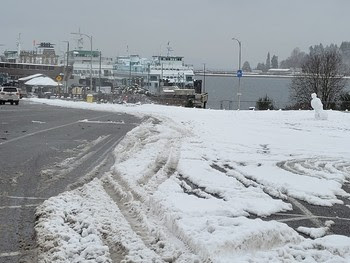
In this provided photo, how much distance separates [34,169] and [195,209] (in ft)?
16.6

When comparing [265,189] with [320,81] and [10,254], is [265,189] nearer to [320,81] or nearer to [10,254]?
[10,254]

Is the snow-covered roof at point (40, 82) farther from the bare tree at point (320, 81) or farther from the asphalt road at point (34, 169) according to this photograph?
the asphalt road at point (34, 169)

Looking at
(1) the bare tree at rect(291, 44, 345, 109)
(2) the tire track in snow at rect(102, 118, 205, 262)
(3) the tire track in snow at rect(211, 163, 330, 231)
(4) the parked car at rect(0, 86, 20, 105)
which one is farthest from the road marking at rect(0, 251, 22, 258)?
(1) the bare tree at rect(291, 44, 345, 109)

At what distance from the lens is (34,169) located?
11234 millimetres

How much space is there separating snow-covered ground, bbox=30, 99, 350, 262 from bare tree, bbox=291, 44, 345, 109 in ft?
179

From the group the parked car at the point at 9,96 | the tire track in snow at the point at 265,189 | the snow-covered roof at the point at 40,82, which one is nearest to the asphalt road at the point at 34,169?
the tire track in snow at the point at 265,189

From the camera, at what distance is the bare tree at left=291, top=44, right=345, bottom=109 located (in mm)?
67312

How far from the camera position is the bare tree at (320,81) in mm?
67312

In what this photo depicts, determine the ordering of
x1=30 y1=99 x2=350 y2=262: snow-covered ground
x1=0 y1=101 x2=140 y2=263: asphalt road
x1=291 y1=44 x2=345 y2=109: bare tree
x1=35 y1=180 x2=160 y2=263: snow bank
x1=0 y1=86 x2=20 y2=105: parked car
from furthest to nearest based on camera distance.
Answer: x1=291 y1=44 x2=345 y2=109: bare tree
x1=0 y1=86 x2=20 y2=105: parked car
x1=0 y1=101 x2=140 y2=263: asphalt road
x1=30 y1=99 x2=350 y2=262: snow-covered ground
x1=35 y1=180 x2=160 y2=263: snow bank

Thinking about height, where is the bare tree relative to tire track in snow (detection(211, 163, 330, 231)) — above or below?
above

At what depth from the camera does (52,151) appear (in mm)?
14391

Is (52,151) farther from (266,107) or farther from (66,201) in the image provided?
(266,107)

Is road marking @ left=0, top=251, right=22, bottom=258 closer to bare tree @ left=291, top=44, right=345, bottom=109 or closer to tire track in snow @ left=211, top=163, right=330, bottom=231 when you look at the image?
tire track in snow @ left=211, top=163, right=330, bottom=231

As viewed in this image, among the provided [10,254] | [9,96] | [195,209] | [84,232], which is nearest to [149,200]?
[195,209]
